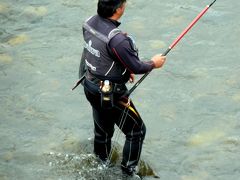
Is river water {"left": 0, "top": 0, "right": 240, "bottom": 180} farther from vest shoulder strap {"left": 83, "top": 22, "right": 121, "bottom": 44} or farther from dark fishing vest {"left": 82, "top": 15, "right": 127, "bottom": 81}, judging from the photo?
vest shoulder strap {"left": 83, "top": 22, "right": 121, "bottom": 44}

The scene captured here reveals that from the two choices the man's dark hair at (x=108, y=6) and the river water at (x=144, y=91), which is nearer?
the man's dark hair at (x=108, y=6)

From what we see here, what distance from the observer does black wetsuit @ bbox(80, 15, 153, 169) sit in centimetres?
474

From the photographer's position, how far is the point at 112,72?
195 inches

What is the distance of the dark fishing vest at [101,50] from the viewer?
479 cm

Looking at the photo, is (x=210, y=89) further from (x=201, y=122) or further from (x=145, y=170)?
(x=145, y=170)

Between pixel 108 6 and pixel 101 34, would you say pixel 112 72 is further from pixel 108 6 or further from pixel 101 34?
pixel 108 6

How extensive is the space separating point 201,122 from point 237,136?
0.53 metres

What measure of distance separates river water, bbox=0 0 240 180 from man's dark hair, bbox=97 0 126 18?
2042 mm

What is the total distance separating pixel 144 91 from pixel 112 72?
2725 mm

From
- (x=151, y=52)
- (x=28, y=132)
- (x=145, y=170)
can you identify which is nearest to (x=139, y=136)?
(x=145, y=170)

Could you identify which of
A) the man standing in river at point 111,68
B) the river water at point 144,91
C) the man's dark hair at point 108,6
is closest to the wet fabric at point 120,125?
the man standing in river at point 111,68

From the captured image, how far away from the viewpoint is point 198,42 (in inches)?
337

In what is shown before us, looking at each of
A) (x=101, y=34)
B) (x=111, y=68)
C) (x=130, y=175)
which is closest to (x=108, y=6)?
(x=101, y=34)

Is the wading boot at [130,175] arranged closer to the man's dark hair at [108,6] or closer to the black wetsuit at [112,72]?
the black wetsuit at [112,72]
